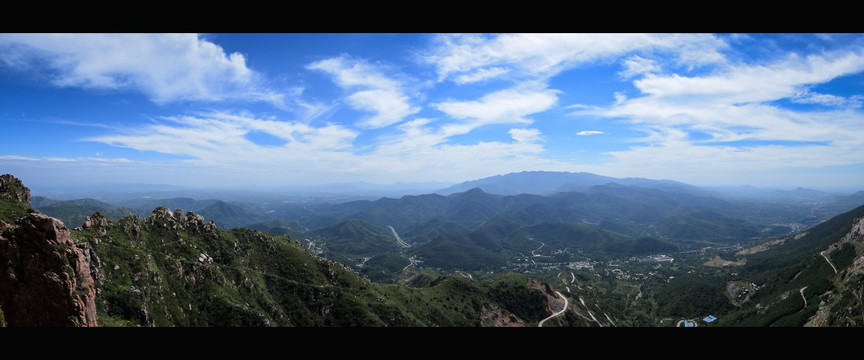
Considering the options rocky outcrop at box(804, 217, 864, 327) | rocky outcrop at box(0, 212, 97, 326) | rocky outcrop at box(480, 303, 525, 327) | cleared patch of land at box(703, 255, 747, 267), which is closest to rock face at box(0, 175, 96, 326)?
rocky outcrop at box(0, 212, 97, 326)

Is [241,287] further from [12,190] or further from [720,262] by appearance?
[720,262]

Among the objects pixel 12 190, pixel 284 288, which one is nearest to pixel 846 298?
pixel 284 288

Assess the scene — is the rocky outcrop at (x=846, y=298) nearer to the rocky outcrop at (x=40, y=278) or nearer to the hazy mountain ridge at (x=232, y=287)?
the hazy mountain ridge at (x=232, y=287)

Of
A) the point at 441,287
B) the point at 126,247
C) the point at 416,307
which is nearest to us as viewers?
the point at 126,247

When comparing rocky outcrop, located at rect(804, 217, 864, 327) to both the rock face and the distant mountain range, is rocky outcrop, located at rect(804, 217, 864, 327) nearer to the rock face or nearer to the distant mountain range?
the distant mountain range
